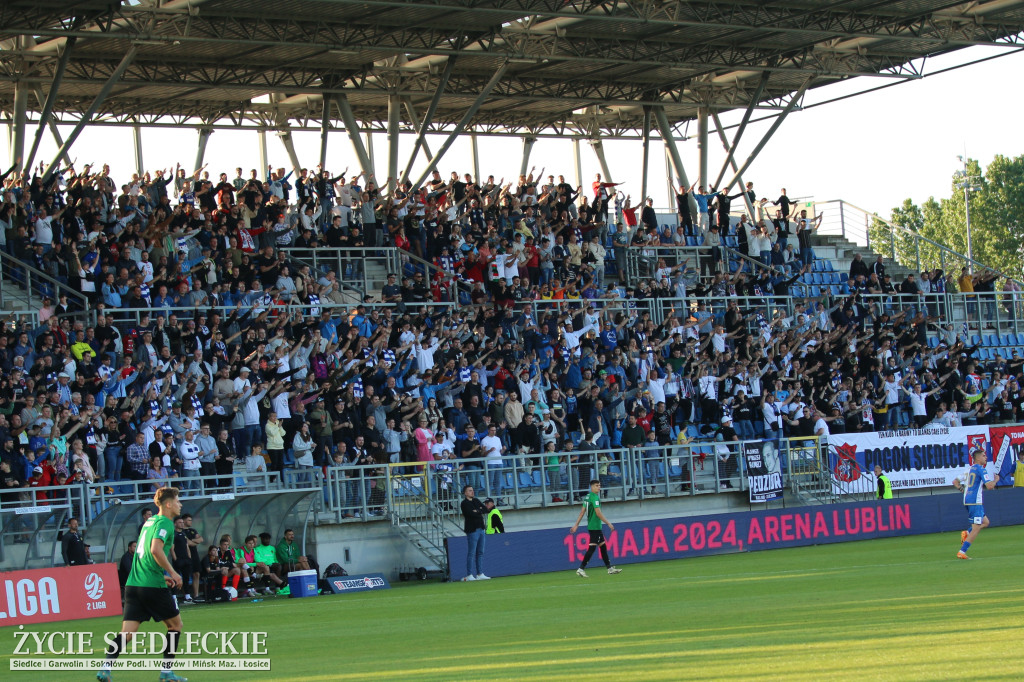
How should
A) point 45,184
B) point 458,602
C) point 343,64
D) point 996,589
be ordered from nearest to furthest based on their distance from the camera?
point 996,589 → point 458,602 → point 45,184 → point 343,64

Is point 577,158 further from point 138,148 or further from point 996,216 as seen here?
point 996,216

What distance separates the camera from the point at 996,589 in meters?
16.3

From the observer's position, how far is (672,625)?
14.7 meters

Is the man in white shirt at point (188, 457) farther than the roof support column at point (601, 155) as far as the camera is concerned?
No

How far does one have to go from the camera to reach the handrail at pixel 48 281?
90.9 ft

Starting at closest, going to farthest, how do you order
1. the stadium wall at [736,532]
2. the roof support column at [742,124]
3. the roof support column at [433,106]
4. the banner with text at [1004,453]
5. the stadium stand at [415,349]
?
the stadium stand at [415,349] < the stadium wall at [736,532] < the banner with text at [1004,453] < the roof support column at [433,106] < the roof support column at [742,124]

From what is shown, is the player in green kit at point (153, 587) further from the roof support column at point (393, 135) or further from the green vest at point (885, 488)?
the roof support column at point (393, 135)

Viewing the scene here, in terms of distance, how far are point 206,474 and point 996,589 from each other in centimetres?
1496

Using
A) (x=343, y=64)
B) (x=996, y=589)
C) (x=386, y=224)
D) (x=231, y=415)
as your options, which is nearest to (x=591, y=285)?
(x=386, y=224)

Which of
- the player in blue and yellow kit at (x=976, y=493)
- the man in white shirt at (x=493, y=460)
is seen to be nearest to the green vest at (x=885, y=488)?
the player in blue and yellow kit at (x=976, y=493)

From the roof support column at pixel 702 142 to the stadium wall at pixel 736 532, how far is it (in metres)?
17.7

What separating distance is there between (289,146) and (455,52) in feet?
36.5

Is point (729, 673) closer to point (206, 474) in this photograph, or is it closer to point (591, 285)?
point (206, 474)

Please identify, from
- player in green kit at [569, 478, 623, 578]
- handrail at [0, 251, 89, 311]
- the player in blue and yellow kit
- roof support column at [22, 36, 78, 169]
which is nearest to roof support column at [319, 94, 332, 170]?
roof support column at [22, 36, 78, 169]
